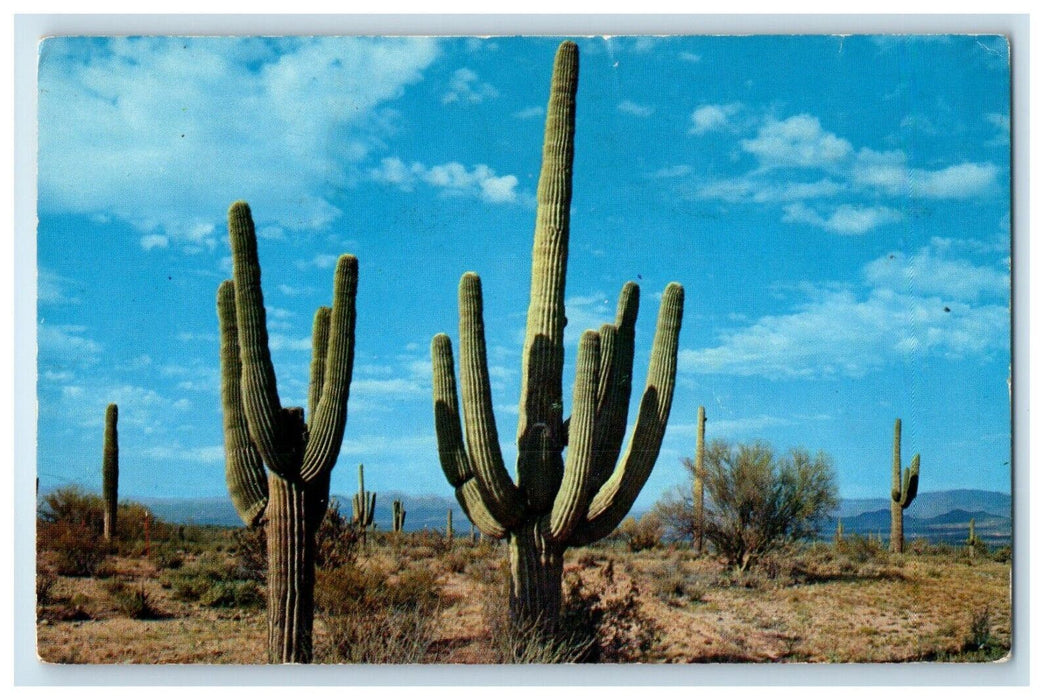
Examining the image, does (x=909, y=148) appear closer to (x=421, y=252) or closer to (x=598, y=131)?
(x=598, y=131)

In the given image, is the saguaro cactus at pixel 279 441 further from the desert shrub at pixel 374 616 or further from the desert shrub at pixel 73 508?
the desert shrub at pixel 73 508

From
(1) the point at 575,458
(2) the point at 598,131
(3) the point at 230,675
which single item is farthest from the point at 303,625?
(2) the point at 598,131

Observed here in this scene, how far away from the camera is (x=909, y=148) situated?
9734 mm

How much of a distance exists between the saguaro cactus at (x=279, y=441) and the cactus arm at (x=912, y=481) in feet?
16.6

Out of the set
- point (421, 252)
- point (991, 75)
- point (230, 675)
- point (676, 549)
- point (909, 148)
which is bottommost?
point (230, 675)

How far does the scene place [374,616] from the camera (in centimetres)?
961

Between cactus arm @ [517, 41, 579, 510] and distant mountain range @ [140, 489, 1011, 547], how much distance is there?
0.88m

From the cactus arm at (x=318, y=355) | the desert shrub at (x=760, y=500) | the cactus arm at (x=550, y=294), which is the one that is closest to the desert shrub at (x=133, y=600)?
the cactus arm at (x=318, y=355)

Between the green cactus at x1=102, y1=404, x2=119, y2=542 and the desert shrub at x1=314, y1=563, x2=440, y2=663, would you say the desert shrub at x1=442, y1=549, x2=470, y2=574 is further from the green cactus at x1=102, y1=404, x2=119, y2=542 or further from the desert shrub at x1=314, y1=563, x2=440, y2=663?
the green cactus at x1=102, y1=404, x2=119, y2=542

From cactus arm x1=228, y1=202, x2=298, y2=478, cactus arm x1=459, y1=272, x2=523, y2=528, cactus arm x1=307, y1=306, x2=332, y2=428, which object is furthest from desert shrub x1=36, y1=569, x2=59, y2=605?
cactus arm x1=459, y1=272, x2=523, y2=528

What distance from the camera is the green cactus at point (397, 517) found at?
10.7 metres

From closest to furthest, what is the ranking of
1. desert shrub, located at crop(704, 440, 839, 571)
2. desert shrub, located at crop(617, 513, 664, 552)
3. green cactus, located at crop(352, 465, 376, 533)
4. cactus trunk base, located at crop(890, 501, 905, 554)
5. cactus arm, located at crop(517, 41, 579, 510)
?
cactus arm, located at crop(517, 41, 579, 510) → cactus trunk base, located at crop(890, 501, 905, 554) → green cactus, located at crop(352, 465, 376, 533) → desert shrub, located at crop(617, 513, 664, 552) → desert shrub, located at crop(704, 440, 839, 571)

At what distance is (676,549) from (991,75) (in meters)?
5.63

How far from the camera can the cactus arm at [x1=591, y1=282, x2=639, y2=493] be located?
945 centimetres
